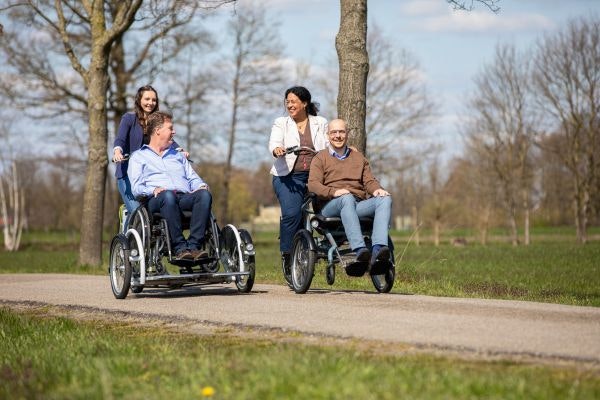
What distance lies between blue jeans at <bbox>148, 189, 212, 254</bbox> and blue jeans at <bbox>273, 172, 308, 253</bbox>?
3.20 feet

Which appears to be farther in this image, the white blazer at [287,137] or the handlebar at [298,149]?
the white blazer at [287,137]

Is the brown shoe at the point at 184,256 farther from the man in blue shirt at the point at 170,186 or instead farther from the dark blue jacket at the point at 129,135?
the dark blue jacket at the point at 129,135

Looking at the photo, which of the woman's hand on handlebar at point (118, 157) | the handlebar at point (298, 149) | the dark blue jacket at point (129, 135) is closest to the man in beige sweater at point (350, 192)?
the handlebar at point (298, 149)

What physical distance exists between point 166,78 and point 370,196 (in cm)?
2653

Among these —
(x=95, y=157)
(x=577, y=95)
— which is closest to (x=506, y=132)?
(x=577, y=95)

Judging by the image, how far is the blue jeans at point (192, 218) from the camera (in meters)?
8.45

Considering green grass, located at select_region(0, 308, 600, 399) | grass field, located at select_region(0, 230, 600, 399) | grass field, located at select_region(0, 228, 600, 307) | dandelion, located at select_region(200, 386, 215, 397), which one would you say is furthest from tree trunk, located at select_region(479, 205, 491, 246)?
dandelion, located at select_region(200, 386, 215, 397)

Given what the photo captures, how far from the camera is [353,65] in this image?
12.0 meters

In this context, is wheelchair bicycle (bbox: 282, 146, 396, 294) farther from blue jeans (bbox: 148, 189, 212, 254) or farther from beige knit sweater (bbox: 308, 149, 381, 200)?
blue jeans (bbox: 148, 189, 212, 254)

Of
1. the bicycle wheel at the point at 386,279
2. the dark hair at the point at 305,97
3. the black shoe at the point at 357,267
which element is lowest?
the bicycle wheel at the point at 386,279

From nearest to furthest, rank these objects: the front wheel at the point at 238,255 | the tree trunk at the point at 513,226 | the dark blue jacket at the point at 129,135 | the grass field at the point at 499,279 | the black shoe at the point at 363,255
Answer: the black shoe at the point at 363,255
the front wheel at the point at 238,255
the dark blue jacket at the point at 129,135
the grass field at the point at 499,279
the tree trunk at the point at 513,226

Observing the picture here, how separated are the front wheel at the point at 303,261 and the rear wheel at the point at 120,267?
1.48m

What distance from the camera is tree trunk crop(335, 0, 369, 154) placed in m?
12.0

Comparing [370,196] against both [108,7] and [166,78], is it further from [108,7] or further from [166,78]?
[166,78]
